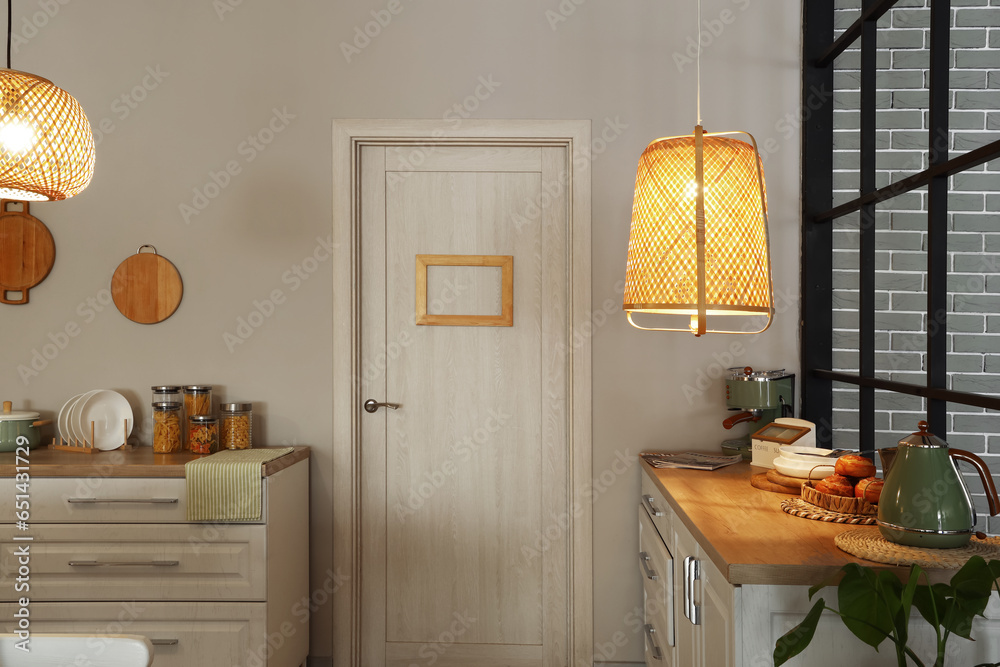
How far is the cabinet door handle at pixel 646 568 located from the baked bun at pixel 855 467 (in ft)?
2.28

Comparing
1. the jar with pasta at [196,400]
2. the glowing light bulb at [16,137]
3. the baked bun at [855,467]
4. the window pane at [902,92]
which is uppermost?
the window pane at [902,92]

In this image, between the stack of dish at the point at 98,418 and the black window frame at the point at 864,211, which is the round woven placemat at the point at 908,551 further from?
the stack of dish at the point at 98,418

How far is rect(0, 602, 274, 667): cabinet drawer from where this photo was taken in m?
2.18

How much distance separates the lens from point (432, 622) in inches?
104

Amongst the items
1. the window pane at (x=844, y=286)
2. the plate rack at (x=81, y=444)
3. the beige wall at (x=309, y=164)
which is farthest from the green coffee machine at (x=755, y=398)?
the plate rack at (x=81, y=444)

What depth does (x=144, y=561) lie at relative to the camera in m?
2.18

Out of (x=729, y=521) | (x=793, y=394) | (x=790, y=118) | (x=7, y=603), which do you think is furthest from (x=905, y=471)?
(x=7, y=603)

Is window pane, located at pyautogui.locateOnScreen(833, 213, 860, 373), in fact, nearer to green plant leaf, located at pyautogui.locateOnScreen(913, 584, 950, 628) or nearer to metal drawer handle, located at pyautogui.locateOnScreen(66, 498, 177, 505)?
green plant leaf, located at pyautogui.locateOnScreen(913, 584, 950, 628)

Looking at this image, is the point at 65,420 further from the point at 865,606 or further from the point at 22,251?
the point at 865,606

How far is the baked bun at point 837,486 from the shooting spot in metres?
1.68

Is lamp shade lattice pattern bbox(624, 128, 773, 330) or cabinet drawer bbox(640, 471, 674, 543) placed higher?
lamp shade lattice pattern bbox(624, 128, 773, 330)

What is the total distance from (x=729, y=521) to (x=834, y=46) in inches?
70.5

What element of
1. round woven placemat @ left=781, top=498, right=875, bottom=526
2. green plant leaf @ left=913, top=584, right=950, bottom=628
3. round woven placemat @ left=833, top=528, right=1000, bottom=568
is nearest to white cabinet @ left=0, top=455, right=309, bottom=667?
round woven placemat @ left=781, top=498, right=875, bottom=526

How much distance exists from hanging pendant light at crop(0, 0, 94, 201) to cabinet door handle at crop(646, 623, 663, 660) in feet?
7.08
